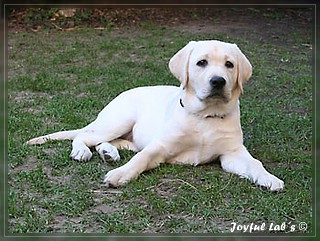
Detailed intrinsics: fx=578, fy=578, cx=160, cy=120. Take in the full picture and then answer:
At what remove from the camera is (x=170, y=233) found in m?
2.69

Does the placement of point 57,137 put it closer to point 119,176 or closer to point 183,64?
point 119,176

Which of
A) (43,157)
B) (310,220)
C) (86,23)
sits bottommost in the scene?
(86,23)

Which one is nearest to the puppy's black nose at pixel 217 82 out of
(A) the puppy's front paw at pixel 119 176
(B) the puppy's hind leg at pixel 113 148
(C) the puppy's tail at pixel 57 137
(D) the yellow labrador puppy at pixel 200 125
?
(D) the yellow labrador puppy at pixel 200 125

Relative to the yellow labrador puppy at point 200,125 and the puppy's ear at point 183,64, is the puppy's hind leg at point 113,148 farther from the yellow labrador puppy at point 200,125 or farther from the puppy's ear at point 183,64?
the puppy's ear at point 183,64

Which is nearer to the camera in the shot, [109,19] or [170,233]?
[170,233]

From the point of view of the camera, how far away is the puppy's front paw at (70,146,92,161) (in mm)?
3598

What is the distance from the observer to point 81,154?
11.8 ft

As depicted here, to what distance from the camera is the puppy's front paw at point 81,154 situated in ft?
11.8

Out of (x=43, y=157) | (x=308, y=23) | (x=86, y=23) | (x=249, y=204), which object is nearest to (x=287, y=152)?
(x=249, y=204)

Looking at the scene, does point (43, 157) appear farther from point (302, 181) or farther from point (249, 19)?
point (249, 19)

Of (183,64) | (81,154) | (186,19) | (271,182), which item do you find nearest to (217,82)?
(183,64)

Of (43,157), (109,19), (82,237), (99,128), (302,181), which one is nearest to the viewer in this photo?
(82,237)

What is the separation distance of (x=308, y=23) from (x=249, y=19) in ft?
3.57

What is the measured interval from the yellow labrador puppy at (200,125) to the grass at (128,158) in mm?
75
